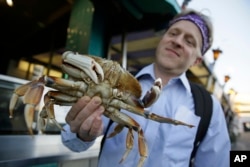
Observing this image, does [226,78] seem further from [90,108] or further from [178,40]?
[90,108]

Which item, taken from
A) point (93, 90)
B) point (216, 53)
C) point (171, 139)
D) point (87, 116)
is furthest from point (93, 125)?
point (216, 53)

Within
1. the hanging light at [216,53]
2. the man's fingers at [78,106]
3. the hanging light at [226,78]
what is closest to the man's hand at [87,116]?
the man's fingers at [78,106]

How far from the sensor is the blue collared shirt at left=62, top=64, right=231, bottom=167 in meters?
1.50

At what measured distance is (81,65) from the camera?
1.20 m

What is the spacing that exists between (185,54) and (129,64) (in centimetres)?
453

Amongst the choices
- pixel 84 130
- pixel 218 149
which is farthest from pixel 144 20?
pixel 84 130

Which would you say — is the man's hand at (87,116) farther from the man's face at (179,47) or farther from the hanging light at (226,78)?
the hanging light at (226,78)

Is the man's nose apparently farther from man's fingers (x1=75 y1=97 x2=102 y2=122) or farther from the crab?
man's fingers (x1=75 y1=97 x2=102 y2=122)

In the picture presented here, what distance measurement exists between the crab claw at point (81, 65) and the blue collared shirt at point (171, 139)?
39 centimetres

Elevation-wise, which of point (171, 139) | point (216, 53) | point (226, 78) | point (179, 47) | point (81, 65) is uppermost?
point (216, 53)

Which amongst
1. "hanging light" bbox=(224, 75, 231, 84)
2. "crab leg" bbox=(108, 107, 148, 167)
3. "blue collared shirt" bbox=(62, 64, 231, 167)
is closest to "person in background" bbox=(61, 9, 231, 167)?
"blue collared shirt" bbox=(62, 64, 231, 167)

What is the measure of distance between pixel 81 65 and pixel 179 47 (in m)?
0.72

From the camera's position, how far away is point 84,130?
4.20ft

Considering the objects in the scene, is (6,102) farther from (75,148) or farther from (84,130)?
(84,130)
